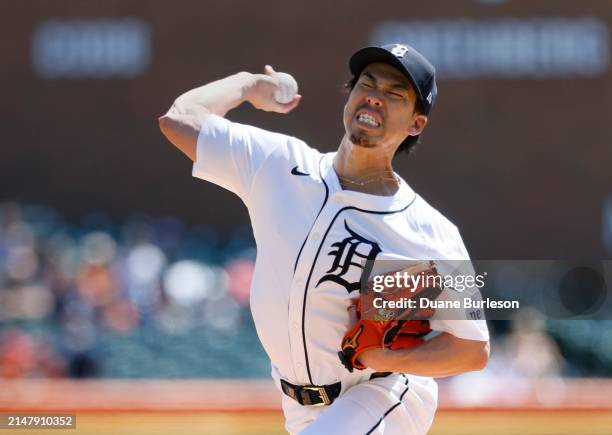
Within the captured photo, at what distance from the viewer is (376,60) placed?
3.17 m

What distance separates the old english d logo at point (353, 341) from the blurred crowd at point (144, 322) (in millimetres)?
4839

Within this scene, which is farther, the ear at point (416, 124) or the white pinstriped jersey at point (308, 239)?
the ear at point (416, 124)

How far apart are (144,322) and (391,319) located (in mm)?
5457

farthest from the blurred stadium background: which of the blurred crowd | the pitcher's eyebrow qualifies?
the pitcher's eyebrow

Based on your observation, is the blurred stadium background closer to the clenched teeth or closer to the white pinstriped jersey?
the white pinstriped jersey

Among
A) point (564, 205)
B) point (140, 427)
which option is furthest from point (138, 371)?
point (564, 205)

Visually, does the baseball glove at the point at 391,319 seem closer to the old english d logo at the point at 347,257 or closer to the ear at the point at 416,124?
the old english d logo at the point at 347,257

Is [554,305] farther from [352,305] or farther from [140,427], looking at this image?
[352,305]

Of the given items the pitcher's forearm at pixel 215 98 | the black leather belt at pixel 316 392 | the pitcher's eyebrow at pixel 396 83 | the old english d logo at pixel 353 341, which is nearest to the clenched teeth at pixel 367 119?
the pitcher's eyebrow at pixel 396 83

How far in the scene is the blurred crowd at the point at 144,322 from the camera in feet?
25.9

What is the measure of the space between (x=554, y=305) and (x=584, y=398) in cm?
199

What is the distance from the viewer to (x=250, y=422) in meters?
6.17

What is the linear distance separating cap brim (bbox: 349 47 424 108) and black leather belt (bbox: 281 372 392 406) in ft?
2.78

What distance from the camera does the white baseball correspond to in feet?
11.1
